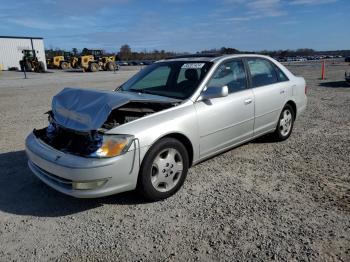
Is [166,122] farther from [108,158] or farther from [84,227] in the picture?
[84,227]

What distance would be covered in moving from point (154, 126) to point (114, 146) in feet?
1.64

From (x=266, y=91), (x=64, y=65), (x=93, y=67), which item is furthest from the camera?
(x=64, y=65)

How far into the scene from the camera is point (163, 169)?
3.66 m

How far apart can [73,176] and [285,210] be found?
2211 mm

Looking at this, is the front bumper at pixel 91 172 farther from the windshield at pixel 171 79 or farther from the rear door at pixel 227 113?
the windshield at pixel 171 79

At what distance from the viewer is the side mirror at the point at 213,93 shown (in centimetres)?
409

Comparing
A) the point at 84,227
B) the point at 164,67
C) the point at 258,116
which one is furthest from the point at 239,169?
the point at 84,227

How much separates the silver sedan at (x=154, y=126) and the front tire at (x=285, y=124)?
361 mm

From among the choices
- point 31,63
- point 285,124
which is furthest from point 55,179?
point 31,63

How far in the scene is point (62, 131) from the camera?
3902 millimetres

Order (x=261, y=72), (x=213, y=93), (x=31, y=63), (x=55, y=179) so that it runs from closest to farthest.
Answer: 1. (x=55, y=179)
2. (x=213, y=93)
3. (x=261, y=72)
4. (x=31, y=63)

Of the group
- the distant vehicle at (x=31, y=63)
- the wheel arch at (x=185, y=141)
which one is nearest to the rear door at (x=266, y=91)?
the wheel arch at (x=185, y=141)

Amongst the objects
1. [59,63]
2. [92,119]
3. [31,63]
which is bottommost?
[92,119]

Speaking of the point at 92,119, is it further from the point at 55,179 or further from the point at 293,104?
the point at 293,104
